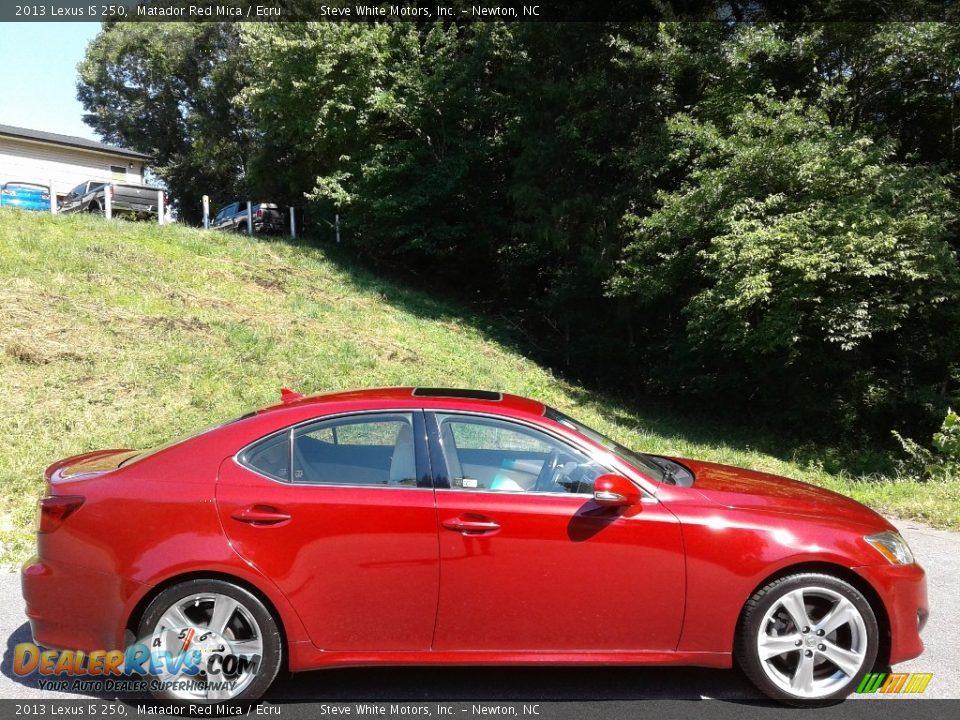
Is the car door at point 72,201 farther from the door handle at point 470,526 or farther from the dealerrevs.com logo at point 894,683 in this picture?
the dealerrevs.com logo at point 894,683

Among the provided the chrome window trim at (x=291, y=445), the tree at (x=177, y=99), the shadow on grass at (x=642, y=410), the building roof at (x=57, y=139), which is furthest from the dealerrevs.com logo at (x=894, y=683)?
the building roof at (x=57, y=139)

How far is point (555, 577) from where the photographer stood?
3617 millimetres

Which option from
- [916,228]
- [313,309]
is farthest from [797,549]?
[313,309]

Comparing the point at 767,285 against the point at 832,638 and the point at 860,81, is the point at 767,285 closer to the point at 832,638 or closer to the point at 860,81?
the point at 860,81

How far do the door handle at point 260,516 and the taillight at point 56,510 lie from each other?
835 mm

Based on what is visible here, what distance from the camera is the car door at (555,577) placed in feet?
11.8

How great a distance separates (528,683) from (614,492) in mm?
1175

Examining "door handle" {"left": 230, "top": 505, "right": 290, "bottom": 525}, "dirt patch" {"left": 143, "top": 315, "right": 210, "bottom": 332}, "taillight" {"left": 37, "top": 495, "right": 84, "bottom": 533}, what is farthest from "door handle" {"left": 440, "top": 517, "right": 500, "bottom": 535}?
"dirt patch" {"left": 143, "top": 315, "right": 210, "bottom": 332}

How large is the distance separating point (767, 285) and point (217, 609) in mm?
10245

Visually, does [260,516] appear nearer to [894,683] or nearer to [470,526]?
[470,526]

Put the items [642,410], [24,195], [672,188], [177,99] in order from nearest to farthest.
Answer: [642,410] < [672,188] < [24,195] < [177,99]

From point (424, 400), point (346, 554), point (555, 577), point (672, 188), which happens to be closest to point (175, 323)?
point (424, 400)

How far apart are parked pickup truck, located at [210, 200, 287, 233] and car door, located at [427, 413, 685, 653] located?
23.5 m

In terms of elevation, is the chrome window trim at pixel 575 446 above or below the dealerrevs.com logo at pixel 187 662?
above
